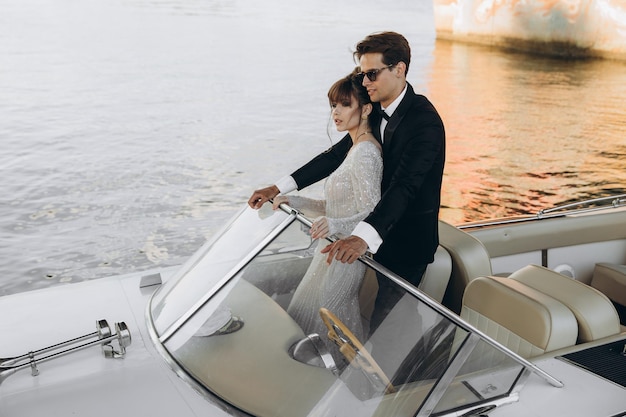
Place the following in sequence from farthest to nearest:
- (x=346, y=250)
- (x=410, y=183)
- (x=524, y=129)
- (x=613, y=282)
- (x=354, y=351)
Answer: (x=524, y=129), (x=613, y=282), (x=410, y=183), (x=346, y=250), (x=354, y=351)

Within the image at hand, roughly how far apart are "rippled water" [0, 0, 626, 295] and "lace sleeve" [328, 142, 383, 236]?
5842 mm

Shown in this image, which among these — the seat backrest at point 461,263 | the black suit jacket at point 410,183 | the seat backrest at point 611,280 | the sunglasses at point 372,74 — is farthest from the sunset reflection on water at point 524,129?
the sunglasses at point 372,74

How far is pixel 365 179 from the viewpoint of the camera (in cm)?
213

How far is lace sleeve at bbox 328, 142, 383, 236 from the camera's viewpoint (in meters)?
2.12

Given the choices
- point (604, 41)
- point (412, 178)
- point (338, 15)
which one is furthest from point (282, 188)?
point (338, 15)

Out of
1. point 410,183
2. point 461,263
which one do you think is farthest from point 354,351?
point 461,263

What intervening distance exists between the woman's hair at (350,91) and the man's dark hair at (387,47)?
0.08 meters

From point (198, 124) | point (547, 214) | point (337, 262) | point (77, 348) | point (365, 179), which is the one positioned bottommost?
point (198, 124)

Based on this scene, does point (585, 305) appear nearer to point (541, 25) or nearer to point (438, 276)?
point (438, 276)

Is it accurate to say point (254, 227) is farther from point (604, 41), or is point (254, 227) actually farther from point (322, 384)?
point (604, 41)

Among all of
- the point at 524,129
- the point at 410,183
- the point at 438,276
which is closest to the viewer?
the point at 410,183

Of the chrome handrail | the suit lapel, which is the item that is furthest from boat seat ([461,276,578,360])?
the chrome handrail

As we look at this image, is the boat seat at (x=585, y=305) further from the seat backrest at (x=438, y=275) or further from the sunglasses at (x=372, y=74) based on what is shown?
the sunglasses at (x=372, y=74)

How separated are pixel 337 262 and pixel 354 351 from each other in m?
0.24
